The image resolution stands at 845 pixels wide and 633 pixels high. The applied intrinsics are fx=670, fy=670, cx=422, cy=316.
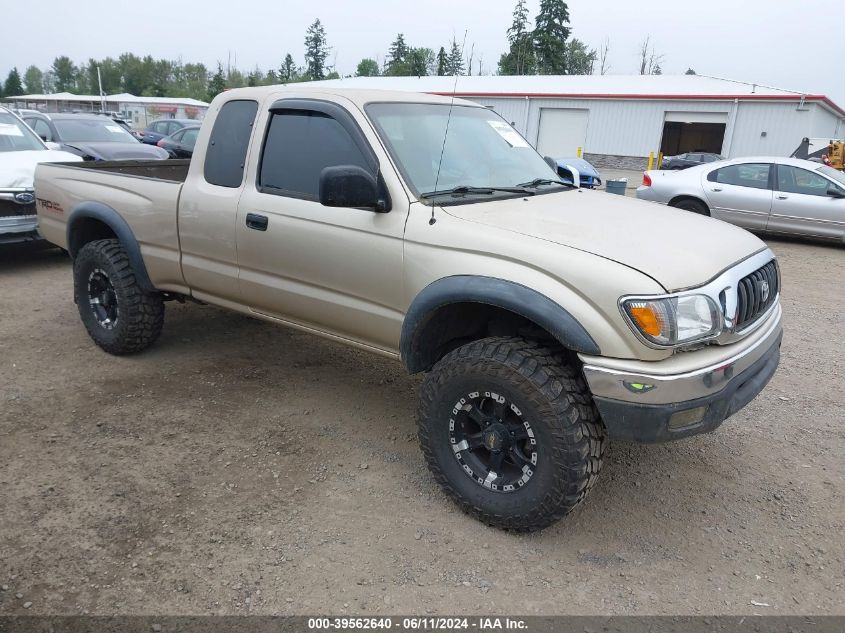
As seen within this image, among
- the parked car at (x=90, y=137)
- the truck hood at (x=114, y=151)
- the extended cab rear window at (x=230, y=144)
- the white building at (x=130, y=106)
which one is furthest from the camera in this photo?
the white building at (x=130, y=106)

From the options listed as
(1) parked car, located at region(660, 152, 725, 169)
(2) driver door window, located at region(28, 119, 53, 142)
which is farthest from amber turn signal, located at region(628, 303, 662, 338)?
(1) parked car, located at region(660, 152, 725, 169)

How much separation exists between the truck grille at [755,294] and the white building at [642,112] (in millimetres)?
26770

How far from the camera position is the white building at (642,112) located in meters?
26.5

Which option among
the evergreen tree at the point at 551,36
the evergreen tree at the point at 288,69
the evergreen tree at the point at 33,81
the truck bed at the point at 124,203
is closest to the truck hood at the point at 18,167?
the truck bed at the point at 124,203

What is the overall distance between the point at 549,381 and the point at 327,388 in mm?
2221

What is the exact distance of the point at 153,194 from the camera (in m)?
4.44

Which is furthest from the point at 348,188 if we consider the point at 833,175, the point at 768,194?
the point at 833,175

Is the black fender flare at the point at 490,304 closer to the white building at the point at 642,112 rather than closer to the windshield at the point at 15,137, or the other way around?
the windshield at the point at 15,137

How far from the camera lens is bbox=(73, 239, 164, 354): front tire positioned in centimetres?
471

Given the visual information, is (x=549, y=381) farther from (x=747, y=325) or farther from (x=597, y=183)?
(x=597, y=183)

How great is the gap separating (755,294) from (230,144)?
304 cm

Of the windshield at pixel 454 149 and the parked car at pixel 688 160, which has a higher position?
the windshield at pixel 454 149

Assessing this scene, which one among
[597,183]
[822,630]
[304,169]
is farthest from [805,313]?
[597,183]

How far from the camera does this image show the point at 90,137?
1169cm
